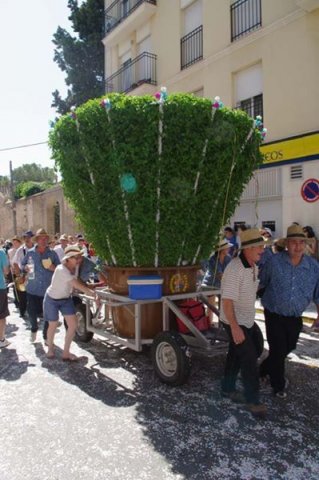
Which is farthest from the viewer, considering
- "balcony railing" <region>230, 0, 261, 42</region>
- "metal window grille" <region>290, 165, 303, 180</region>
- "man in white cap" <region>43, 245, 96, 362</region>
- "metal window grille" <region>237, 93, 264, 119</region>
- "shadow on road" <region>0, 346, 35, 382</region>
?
"metal window grille" <region>237, 93, 264, 119</region>

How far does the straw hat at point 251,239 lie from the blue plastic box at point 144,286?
1.35 meters

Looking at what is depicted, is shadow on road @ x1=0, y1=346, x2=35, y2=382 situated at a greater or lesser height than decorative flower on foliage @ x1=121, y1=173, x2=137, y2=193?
lesser

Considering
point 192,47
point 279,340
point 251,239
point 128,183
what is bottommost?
point 279,340

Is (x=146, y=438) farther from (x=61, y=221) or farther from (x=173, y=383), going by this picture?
(x=61, y=221)

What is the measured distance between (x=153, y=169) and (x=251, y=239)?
1444 mm

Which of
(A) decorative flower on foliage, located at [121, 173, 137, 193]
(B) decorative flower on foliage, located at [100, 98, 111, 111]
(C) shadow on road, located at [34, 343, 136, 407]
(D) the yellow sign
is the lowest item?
(C) shadow on road, located at [34, 343, 136, 407]

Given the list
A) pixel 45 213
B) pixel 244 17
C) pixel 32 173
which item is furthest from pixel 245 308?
pixel 32 173

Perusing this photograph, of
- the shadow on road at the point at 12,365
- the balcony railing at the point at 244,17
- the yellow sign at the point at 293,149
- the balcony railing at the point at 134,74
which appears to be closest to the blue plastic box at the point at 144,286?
the shadow on road at the point at 12,365

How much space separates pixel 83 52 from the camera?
75.2 ft

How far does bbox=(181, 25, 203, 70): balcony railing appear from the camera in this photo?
14828mm

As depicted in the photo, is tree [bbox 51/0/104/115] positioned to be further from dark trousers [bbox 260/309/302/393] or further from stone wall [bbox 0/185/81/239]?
dark trousers [bbox 260/309/302/393]

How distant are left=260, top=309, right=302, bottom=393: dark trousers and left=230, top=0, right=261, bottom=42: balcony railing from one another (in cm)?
1115

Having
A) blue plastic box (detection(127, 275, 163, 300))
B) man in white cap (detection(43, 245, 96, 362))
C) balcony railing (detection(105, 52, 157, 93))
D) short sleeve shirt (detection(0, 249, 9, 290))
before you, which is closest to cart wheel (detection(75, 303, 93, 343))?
man in white cap (detection(43, 245, 96, 362))

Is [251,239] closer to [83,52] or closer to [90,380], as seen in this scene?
[90,380]
